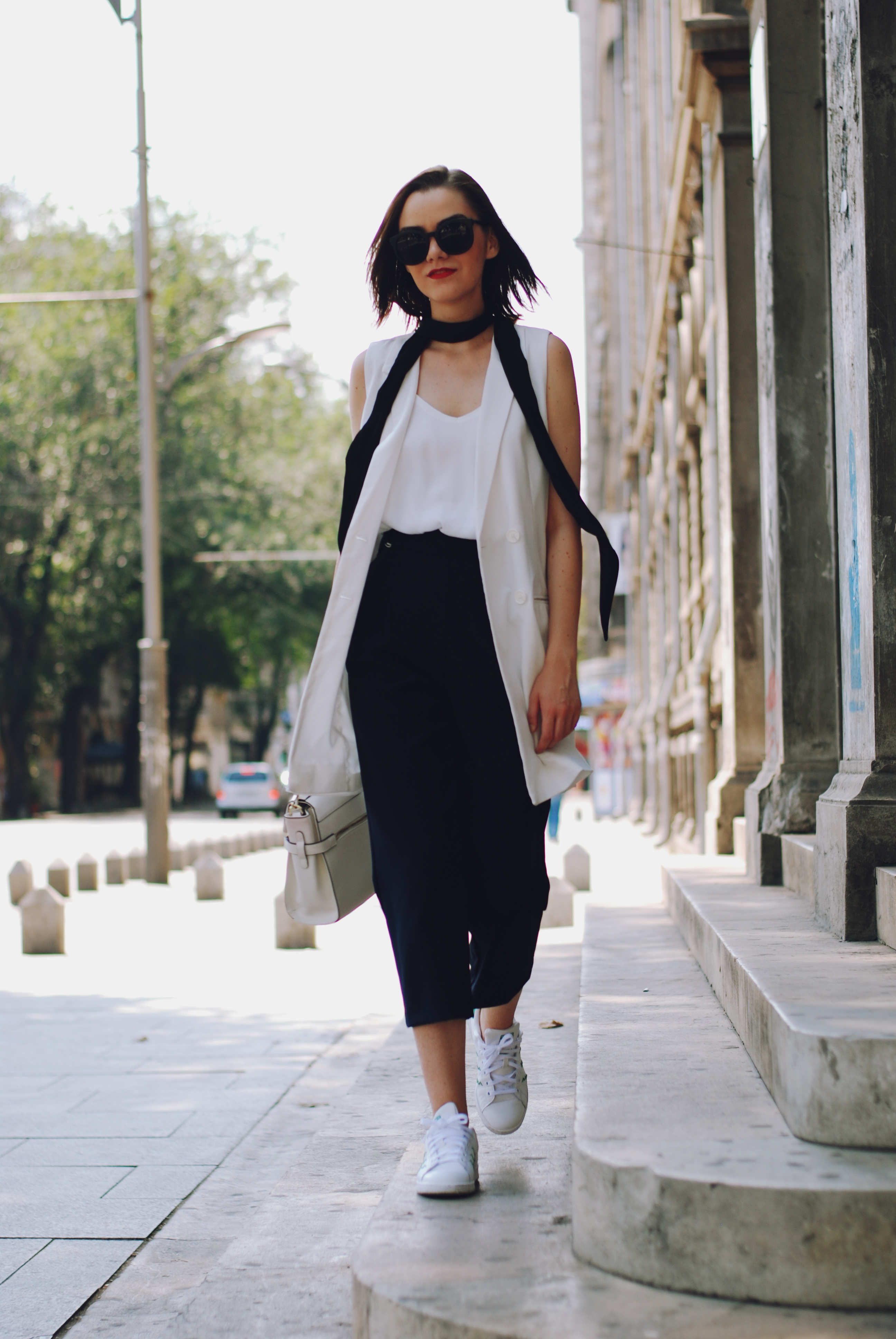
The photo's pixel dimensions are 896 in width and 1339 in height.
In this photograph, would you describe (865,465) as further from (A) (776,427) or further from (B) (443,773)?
(A) (776,427)

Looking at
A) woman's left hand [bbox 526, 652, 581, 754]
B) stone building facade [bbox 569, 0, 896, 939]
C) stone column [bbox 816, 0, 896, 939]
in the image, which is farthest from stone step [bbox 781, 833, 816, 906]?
woman's left hand [bbox 526, 652, 581, 754]

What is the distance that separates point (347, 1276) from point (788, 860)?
3095 millimetres

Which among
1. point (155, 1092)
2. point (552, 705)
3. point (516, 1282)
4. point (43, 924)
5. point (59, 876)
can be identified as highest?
point (552, 705)

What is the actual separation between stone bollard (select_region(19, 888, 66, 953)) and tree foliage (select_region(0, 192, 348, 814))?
24812 mm

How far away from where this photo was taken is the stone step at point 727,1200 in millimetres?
2213

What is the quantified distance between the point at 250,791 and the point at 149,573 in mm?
25103

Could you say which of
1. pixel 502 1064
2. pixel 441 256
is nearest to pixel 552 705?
pixel 502 1064

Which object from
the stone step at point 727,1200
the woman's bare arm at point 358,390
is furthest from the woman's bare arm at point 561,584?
the stone step at point 727,1200

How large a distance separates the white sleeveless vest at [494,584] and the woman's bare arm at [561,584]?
0.06 feet

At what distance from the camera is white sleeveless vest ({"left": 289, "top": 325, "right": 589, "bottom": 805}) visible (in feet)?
9.78

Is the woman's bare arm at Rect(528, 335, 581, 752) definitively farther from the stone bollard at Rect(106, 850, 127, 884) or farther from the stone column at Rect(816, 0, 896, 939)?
the stone bollard at Rect(106, 850, 127, 884)

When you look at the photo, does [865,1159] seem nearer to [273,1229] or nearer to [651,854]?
[273,1229]

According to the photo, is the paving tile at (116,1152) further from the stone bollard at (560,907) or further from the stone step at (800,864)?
the stone bollard at (560,907)

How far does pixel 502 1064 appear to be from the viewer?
314cm
